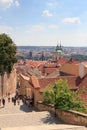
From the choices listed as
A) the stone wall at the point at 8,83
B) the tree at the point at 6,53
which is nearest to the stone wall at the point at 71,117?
the tree at the point at 6,53

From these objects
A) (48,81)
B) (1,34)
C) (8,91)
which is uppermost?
(1,34)

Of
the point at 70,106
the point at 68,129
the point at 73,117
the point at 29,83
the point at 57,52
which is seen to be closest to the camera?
the point at 68,129

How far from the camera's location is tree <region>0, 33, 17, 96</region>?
4256cm

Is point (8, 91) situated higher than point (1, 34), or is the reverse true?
point (1, 34)

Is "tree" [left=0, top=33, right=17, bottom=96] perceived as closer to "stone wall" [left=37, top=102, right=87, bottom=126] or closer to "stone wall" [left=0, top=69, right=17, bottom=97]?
"stone wall" [left=0, top=69, right=17, bottom=97]

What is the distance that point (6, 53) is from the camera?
43.0 meters

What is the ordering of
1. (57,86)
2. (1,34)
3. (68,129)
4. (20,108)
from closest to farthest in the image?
(68,129), (57,86), (20,108), (1,34)

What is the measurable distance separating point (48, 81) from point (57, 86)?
1031 centimetres

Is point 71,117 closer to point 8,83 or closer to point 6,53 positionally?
point 6,53

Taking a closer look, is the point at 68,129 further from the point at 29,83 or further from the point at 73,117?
the point at 29,83

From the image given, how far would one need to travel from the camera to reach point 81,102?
22.2m

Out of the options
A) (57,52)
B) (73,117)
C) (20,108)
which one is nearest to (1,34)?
(20,108)

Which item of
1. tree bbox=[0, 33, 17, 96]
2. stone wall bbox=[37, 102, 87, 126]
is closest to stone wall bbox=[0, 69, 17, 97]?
tree bbox=[0, 33, 17, 96]

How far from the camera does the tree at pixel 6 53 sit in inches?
1676
